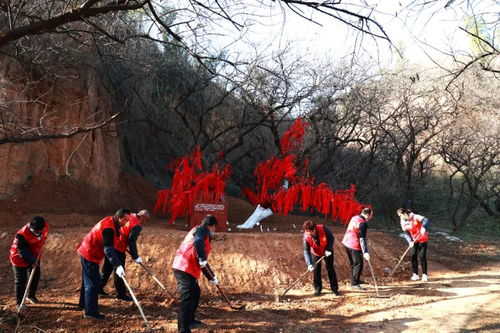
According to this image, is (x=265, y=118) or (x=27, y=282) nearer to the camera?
(x=27, y=282)

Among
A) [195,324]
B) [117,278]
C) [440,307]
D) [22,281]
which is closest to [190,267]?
[195,324]

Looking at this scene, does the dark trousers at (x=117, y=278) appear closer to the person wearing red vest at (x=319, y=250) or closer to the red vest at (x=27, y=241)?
the red vest at (x=27, y=241)

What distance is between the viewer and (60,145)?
1205 cm

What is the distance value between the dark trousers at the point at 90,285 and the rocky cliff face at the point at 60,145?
4.17 meters

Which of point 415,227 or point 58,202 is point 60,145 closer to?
point 58,202

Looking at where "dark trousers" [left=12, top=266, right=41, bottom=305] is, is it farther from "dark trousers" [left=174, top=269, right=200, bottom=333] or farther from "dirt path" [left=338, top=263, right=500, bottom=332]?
"dirt path" [left=338, top=263, right=500, bottom=332]

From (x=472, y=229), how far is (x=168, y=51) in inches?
602

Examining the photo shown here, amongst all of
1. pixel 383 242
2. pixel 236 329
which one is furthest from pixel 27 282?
pixel 383 242

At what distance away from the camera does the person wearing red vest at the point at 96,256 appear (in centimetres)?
647

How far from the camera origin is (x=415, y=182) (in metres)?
19.3

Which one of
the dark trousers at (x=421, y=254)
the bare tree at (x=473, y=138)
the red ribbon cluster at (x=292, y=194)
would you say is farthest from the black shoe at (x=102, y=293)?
the bare tree at (x=473, y=138)

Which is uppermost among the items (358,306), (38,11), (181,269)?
(38,11)

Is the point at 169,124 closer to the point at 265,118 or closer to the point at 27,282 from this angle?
the point at 265,118

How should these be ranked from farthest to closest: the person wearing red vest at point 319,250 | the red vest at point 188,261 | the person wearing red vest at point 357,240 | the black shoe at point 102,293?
the person wearing red vest at point 357,240, the person wearing red vest at point 319,250, the black shoe at point 102,293, the red vest at point 188,261
